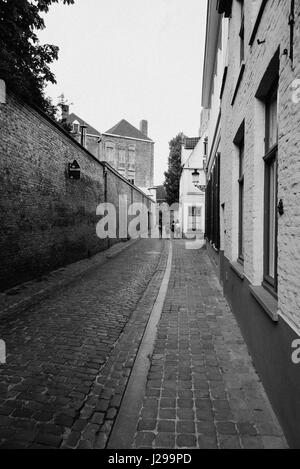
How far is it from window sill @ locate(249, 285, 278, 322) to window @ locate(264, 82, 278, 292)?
11 cm

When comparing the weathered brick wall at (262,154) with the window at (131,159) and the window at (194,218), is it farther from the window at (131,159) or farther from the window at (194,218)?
the window at (131,159)

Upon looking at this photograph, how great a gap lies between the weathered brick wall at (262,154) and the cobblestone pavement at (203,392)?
98cm

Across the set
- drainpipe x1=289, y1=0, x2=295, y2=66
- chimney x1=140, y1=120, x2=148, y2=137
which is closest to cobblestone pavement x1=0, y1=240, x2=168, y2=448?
drainpipe x1=289, y1=0, x2=295, y2=66

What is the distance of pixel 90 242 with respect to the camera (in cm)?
1330

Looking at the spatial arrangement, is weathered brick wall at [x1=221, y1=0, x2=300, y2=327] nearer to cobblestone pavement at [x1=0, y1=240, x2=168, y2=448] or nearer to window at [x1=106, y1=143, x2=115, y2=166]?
cobblestone pavement at [x1=0, y1=240, x2=168, y2=448]

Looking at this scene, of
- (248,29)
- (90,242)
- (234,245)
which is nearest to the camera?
(248,29)

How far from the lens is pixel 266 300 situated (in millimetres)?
3361

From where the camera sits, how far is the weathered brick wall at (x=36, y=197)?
6957 mm

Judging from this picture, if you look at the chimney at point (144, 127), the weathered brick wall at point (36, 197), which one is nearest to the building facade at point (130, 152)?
the chimney at point (144, 127)

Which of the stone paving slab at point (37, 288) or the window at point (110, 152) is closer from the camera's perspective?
the stone paving slab at point (37, 288)

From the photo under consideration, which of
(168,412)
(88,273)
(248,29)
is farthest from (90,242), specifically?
(168,412)

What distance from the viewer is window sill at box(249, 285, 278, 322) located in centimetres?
294
